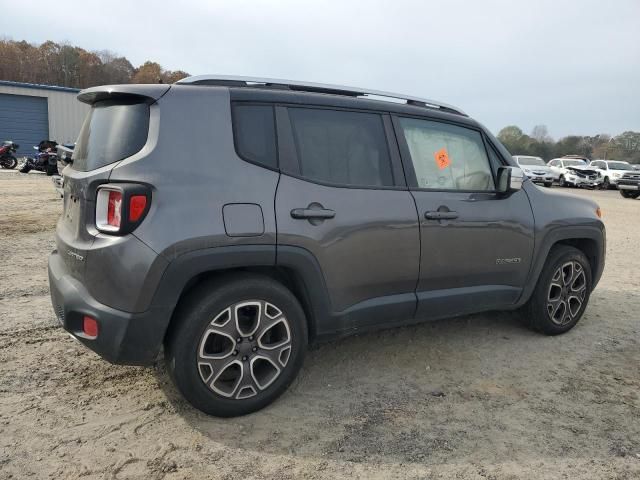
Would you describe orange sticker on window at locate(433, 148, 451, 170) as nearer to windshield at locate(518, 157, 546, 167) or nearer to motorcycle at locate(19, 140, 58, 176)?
motorcycle at locate(19, 140, 58, 176)

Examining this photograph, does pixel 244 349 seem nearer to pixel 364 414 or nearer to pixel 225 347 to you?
pixel 225 347

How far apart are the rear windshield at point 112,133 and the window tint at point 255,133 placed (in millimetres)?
494

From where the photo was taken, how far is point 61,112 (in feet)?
96.7

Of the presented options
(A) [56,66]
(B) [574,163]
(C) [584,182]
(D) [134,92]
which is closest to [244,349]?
(D) [134,92]

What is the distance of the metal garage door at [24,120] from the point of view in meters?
28.2

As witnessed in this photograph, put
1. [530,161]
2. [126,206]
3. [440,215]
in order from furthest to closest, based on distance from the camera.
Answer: [530,161]
[440,215]
[126,206]

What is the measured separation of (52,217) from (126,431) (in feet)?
26.1

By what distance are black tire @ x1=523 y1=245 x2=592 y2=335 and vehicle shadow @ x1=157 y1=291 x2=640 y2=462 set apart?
0.12 m

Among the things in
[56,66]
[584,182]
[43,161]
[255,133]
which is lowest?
[584,182]

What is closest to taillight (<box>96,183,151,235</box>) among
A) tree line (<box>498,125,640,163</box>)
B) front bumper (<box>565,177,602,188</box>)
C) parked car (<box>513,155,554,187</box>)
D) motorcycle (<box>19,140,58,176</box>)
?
motorcycle (<box>19,140,58,176</box>)

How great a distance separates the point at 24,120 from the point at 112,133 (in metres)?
30.8

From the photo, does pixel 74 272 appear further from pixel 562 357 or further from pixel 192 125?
pixel 562 357

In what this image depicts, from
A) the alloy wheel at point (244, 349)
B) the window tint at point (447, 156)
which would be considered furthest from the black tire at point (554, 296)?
the alloy wheel at point (244, 349)

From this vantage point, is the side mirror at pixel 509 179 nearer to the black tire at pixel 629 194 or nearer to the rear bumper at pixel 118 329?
the rear bumper at pixel 118 329
